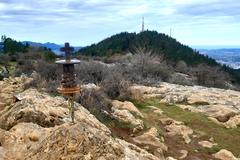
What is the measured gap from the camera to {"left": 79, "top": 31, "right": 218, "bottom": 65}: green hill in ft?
252

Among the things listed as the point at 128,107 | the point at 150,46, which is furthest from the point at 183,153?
the point at 150,46

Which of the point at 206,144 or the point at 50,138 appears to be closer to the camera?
the point at 50,138

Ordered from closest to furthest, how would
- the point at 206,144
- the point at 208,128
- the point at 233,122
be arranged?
the point at 206,144, the point at 208,128, the point at 233,122

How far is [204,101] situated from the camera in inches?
882

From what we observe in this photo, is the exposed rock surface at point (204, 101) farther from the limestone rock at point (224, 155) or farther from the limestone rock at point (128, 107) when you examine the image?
the limestone rock at point (224, 155)

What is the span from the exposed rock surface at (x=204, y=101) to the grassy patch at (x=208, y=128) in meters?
0.70

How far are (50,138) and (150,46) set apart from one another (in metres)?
73.0

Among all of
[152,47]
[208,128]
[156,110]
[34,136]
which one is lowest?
[208,128]

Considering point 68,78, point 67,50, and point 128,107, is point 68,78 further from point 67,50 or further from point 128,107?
point 128,107

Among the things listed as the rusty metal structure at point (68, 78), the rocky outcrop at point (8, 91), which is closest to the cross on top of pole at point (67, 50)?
the rusty metal structure at point (68, 78)

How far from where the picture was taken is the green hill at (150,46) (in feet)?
252

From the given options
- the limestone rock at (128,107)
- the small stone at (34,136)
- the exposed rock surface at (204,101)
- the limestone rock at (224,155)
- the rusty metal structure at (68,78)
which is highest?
the rusty metal structure at (68,78)

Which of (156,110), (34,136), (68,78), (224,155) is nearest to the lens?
(68,78)

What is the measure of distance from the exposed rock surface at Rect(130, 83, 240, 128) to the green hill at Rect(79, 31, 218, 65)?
46.5 meters
